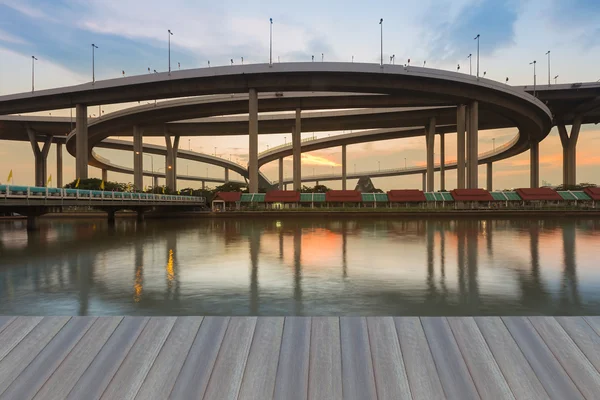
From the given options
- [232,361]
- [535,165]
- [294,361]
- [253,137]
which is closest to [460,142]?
[253,137]

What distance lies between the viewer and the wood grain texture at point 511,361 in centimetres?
476

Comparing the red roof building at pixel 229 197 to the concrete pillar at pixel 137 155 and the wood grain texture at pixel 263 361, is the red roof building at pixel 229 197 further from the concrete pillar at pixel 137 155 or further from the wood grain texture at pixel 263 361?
the wood grain texture at pixel 263 361

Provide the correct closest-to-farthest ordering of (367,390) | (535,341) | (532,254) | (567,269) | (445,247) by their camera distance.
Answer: (367,390) < (535,341) < (567,269) < (532,254) < (445,247)

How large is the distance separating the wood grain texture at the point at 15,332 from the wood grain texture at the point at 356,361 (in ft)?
15.4

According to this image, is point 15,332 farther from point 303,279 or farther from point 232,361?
point 303,279

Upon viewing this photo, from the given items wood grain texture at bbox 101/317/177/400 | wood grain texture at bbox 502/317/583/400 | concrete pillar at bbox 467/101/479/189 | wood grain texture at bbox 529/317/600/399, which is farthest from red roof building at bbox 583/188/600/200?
wood grain texture at bbox 101/317/177/400

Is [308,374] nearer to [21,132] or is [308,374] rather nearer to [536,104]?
[536,104]

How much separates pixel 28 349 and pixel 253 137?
209ft

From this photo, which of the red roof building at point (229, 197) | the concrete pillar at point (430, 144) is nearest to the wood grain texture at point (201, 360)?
the red roof building at point (229, 197)

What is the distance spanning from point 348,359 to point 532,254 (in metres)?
19.8

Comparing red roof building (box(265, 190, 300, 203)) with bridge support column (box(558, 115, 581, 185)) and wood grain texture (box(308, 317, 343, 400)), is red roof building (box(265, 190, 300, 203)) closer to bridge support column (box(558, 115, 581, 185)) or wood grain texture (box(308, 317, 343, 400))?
wood grain texture (box(308, 317, 343, 400))

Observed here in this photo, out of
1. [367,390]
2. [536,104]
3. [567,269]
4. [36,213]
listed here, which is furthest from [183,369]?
[536,104]

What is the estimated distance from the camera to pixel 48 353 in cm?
538

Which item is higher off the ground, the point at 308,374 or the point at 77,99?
the point at 77,99
